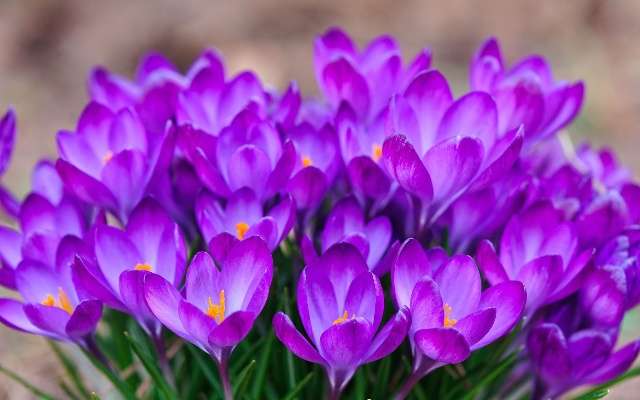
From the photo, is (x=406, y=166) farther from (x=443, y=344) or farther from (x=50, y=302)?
(x=50, y=302)

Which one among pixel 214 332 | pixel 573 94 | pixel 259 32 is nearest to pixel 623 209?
Result: pixel 573 94

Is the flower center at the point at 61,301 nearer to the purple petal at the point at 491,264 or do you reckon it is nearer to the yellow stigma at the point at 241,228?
the yellow stigma at the point at 241,228

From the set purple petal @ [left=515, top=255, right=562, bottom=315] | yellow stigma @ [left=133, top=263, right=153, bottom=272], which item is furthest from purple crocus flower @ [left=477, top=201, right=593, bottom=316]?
yellow stigma @ [left=133, top=263, right=153, bottom=272]

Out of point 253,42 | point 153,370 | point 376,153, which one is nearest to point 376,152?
point 376,153

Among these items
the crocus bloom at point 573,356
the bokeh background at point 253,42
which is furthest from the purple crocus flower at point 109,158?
the bokeh background at point 253,42

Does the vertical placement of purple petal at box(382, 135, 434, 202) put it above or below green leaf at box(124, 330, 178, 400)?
above

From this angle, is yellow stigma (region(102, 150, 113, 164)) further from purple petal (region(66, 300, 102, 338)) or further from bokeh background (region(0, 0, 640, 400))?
bokeh background (region(0, 0, 640, 400))

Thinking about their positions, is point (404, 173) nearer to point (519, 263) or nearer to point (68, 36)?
point (519, 263)
